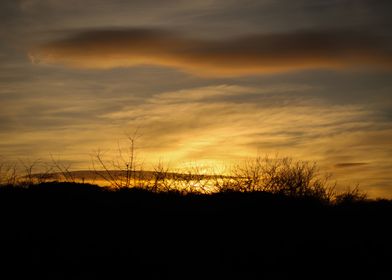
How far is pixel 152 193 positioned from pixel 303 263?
4.49 metres

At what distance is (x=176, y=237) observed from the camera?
8.98 m

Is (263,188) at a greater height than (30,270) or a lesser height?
greater

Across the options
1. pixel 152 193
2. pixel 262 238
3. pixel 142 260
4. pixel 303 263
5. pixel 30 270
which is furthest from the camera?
pixel 152 193

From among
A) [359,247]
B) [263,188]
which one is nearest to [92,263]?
[359,247]

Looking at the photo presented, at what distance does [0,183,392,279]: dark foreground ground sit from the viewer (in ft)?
24.9

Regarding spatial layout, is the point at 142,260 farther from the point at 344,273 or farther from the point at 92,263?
the point at 344,273

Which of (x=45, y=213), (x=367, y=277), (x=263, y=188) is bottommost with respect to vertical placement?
(x=367, y=277)

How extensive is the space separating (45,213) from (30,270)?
2647 millimetres

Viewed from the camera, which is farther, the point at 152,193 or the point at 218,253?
the point at 152,193

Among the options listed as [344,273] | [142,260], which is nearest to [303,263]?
[344,273]

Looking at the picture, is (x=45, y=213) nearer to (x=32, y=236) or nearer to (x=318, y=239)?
(x=32, y=236)

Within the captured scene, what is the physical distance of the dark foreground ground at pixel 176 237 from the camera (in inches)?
299

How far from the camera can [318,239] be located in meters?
9.77

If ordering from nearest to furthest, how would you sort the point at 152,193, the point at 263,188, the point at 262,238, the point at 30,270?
the point at 30,270 < the point at 262,238 < the point at 152,193 < the point at 263,188
